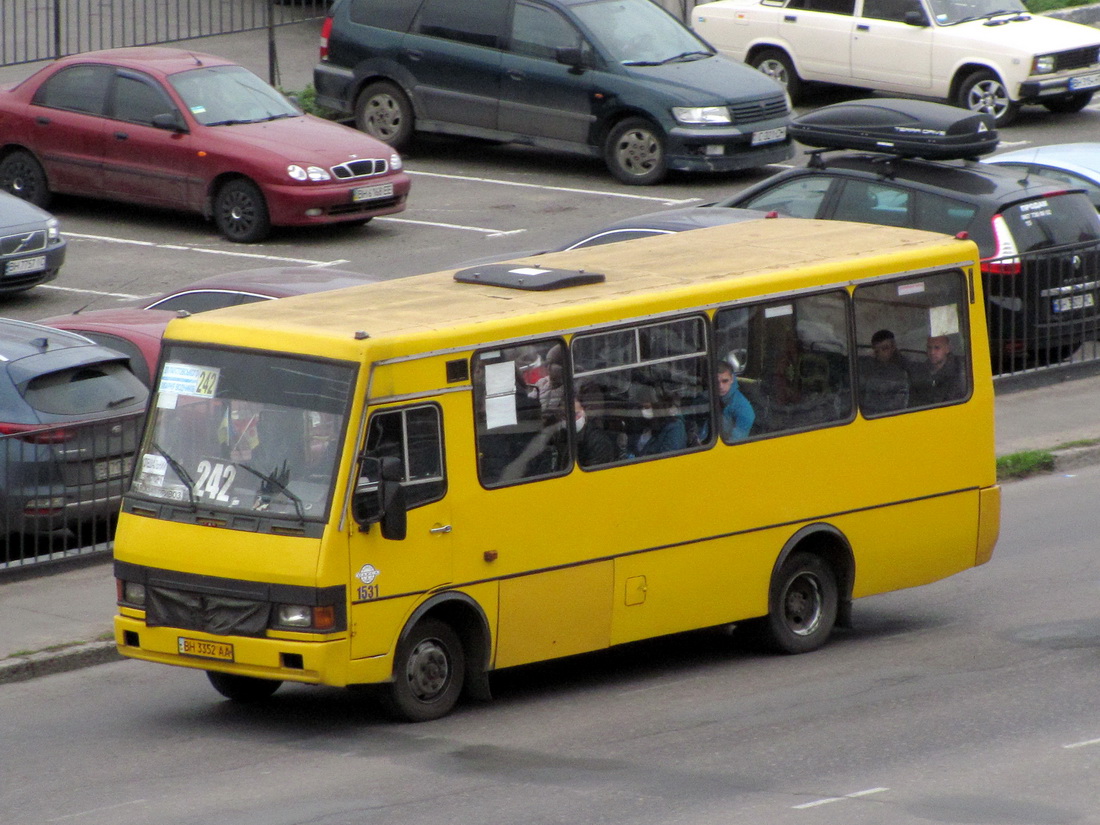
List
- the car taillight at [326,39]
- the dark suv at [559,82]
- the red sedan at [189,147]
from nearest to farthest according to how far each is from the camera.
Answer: the red sedan at [189,147] → the dark suv at [559,82] → the car taillight at [326,39]

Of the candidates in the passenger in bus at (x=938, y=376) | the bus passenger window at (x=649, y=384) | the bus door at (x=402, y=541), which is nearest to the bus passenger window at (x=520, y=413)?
the bus passenger window at (x=649, y=384)

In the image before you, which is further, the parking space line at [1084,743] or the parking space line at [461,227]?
the parking space line at [461,227]

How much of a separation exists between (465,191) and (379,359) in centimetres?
1542

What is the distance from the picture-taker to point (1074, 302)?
17656 millimetres

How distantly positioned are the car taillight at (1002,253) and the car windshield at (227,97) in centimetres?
858

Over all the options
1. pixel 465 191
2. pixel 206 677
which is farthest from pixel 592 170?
pixel 206 677

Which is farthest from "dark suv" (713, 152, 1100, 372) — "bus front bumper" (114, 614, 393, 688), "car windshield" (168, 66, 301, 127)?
"bus front bumper" (114, 614, 393, 688)

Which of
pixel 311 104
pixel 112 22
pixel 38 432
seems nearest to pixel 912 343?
pixel 38 432

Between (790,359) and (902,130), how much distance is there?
688cm

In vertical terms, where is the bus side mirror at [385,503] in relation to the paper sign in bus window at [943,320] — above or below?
below

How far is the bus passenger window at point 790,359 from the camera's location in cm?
1091

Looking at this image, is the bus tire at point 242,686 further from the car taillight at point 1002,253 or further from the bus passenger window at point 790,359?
the car taillight at point 1002,253

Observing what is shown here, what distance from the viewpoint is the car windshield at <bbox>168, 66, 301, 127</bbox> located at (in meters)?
21.6

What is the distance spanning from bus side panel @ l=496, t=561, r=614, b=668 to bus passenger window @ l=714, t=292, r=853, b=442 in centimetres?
118
